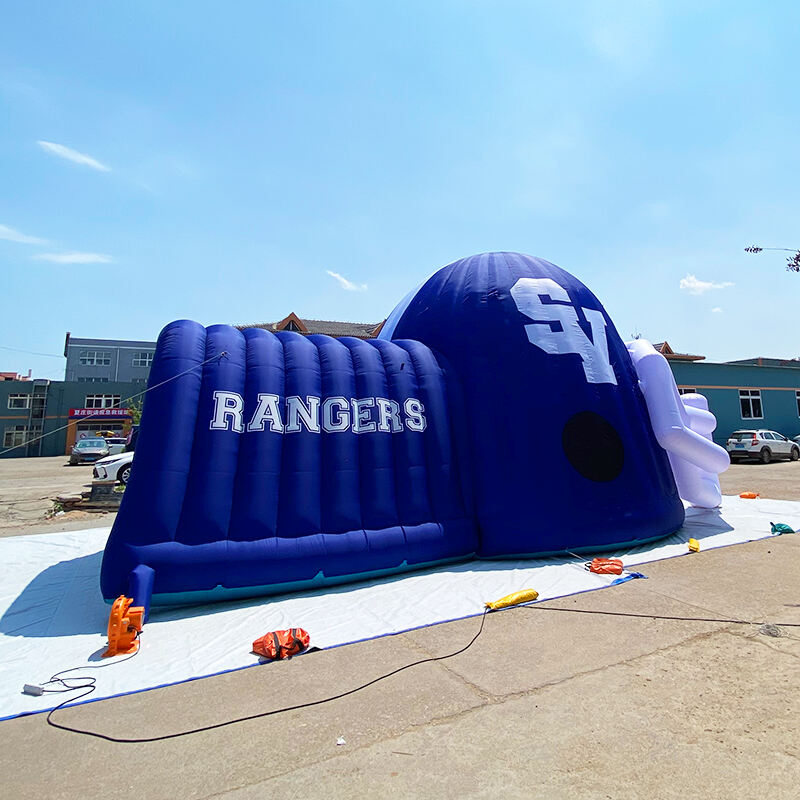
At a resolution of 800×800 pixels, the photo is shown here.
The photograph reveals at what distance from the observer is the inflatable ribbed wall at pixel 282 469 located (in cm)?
461

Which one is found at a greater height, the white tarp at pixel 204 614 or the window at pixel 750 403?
the window at pixel 750 403

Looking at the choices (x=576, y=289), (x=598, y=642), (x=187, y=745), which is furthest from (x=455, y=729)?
(x=576, y=289)

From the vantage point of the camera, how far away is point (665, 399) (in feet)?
23.0

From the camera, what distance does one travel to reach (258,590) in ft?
15.7

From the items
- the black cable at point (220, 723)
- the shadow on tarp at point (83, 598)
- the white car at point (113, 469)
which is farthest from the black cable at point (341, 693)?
the white car at point (113, 469)

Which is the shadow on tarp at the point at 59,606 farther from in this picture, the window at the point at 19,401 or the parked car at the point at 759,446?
the window at the point at 19,401

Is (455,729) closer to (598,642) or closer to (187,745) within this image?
(187,745)

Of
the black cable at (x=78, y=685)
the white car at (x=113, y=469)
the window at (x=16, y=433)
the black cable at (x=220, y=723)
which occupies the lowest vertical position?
the black cable at (x=78, y=685)

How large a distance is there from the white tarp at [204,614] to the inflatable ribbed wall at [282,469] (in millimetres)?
272

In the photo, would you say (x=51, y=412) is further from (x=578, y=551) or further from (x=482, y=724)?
(x=482, y=724)

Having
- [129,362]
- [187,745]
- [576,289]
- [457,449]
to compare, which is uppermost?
[129,362]

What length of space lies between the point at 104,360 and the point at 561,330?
182 ft

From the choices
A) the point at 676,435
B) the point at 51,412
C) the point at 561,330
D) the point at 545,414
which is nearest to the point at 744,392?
the point at 676,435

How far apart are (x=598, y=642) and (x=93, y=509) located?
11134 mm
